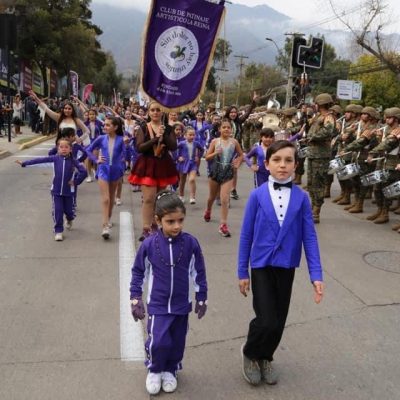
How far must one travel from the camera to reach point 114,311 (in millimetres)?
4621

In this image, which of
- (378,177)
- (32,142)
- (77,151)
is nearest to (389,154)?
(378,177)

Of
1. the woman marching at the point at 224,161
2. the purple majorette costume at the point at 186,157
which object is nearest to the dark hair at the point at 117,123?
the woman marching at the point at 224,161

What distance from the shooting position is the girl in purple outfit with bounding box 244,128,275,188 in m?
7.54

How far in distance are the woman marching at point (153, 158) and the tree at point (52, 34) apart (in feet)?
101

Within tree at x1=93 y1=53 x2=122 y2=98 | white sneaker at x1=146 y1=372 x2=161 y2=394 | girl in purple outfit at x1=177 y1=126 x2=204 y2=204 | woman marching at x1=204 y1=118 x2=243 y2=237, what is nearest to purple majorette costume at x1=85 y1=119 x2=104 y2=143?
girl in purple outfit at x1=177 y1=126 x2=204 y2=204

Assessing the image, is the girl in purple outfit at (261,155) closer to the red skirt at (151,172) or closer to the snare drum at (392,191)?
the red skirt at (151,172)

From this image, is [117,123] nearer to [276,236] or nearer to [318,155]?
[318,155]

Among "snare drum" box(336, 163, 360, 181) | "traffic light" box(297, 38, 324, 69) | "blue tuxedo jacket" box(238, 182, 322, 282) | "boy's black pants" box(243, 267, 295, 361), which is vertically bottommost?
"boy's black pants" box(243, 267, 295, 361)

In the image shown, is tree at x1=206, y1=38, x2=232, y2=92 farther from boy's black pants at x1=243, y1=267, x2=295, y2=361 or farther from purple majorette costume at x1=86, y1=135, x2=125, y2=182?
boy's black pants at x1=243, y1=267, x2=295, y2=361

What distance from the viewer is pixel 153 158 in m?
6.38

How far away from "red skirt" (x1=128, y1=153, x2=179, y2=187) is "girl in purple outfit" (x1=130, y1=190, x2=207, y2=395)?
118 inches

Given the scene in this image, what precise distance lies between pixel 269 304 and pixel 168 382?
2.79ft

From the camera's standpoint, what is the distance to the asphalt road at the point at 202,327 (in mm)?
3479

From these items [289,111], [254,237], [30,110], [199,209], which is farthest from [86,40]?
[254,237]
